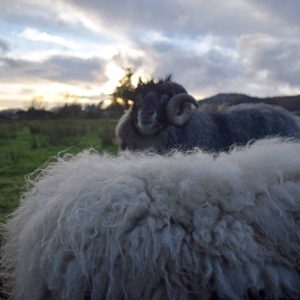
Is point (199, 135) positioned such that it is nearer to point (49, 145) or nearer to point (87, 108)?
point (49, 145)

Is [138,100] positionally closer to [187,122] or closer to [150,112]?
[150,112]

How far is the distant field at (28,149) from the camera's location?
311 inches

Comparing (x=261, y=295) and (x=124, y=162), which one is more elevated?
(x=124, y=162)

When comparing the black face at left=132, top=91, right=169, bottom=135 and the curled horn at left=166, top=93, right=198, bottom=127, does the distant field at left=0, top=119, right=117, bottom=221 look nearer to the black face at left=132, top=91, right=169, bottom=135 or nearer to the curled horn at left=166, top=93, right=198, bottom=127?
the black face at left=132, top=91, right=169, bottom=135

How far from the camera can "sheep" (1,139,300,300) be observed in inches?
92.7

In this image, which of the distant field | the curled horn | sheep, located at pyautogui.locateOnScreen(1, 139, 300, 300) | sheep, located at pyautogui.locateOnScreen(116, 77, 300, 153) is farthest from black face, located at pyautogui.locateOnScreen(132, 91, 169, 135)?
sheep, located at pyautogui.locateOnScreen(1, 139, 300, 300)

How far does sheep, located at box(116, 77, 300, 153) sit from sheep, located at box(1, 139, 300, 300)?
581 centimetres

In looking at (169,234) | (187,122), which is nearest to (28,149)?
(187,122)

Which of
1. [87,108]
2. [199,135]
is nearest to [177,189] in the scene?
[199,135]

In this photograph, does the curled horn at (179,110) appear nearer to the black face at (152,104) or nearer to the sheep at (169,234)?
the black face at (152,104)

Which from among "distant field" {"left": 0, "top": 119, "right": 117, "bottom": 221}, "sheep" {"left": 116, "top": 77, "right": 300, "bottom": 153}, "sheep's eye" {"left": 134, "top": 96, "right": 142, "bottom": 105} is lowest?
"distant field" {"left": 0, "top": 119, "right": 117, "bottom": 221}

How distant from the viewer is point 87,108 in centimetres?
3603

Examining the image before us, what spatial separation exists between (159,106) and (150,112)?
25 cm

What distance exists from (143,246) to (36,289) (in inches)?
22.8
